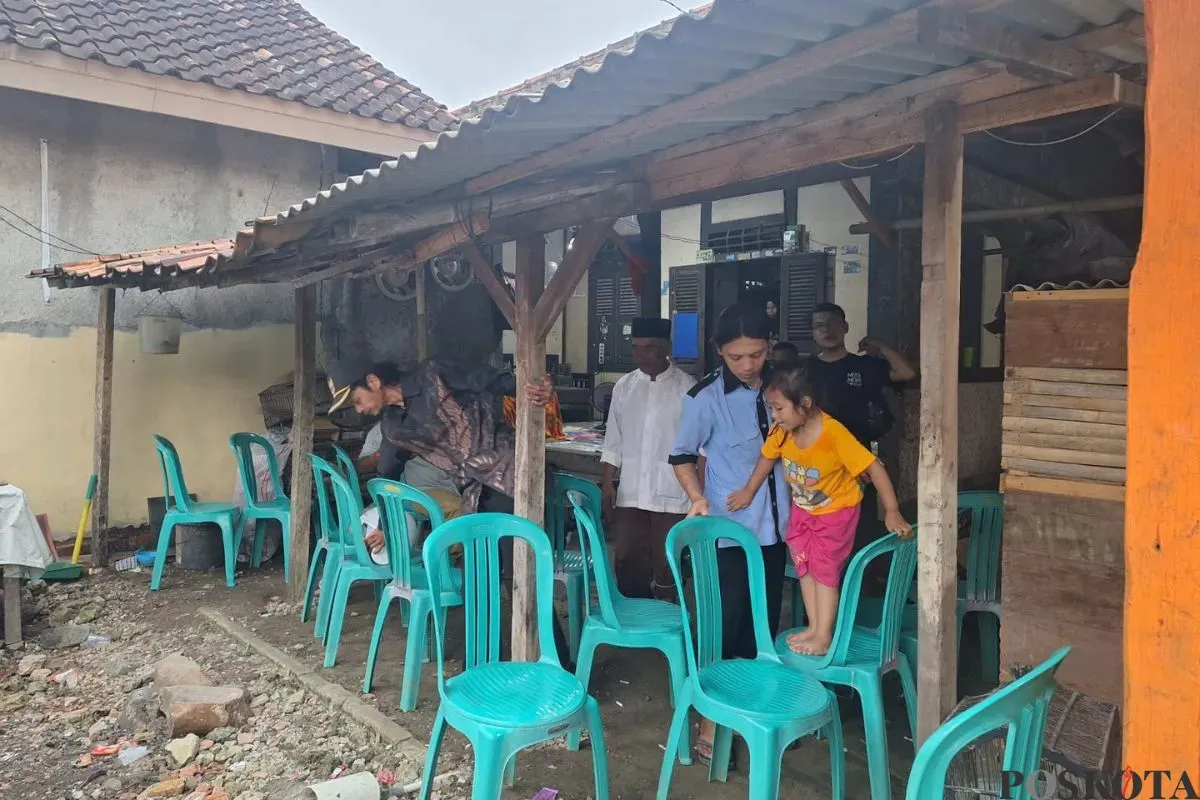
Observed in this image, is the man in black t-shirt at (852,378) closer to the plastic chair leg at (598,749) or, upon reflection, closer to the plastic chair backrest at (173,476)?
the plastic chair leg at (598,749)

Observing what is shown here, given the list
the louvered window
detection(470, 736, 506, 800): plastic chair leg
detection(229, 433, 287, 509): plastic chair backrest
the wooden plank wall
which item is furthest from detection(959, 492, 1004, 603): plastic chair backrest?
detection(229, 433, 287, 509): plastic chair backrest

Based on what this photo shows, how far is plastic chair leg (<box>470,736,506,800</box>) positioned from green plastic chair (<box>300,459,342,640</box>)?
2702 millimetres

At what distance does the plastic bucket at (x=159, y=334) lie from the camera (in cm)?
711

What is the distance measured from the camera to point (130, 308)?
25.4 ft

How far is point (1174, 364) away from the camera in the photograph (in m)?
1.33

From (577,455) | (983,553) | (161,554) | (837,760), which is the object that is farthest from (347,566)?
(983,553)

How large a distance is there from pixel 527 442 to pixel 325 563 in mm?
2150

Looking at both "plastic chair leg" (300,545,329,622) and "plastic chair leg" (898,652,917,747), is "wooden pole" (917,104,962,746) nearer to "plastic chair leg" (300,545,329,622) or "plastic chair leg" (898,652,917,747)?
"plastic chair leg" (898,652,917,747)

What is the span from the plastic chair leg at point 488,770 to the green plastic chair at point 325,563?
2.70 meters

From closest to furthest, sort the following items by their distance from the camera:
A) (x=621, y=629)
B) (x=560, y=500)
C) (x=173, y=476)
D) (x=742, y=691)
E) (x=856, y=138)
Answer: (x=856, y=138)
(x=742, y=691)
(x=621, y=629)
(x=560, y=500)
(x=173, y=476)

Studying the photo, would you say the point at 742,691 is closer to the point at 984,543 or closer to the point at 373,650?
the point at 984,543

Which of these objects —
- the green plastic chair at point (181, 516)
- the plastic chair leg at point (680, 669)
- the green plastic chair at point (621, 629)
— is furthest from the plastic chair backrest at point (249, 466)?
the plastic chair leg at point (680, 669)

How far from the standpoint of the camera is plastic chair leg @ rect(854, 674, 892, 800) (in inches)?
114

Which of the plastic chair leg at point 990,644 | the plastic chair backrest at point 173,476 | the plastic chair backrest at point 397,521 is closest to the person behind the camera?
the plastic chair leg at point 990,644
